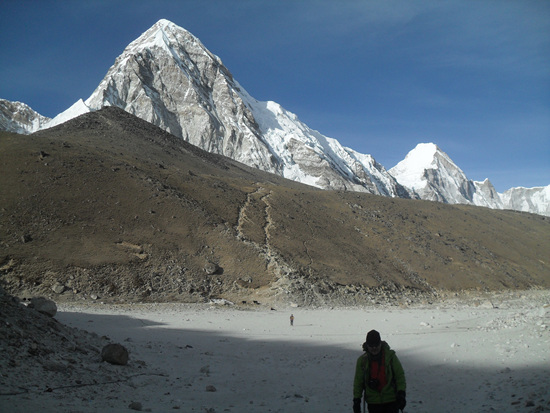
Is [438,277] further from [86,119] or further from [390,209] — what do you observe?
[86,119]

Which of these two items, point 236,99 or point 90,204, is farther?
point 236,99

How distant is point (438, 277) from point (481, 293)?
188 inches

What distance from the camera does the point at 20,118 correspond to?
16388 cm

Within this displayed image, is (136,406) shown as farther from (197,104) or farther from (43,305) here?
(197,104)

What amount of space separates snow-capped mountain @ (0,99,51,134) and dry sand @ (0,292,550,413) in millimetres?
165357

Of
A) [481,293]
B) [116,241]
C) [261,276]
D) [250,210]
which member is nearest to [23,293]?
[116,241]

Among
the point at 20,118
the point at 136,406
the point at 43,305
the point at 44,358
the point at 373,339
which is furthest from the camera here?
the point at 20,118

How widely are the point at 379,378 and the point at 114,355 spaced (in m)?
6.92

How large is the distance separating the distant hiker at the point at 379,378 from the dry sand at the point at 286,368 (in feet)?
11.0

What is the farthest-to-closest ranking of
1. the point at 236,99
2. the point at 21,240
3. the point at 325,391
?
the point at 236,99
the point at 21,240
the point at 325,391

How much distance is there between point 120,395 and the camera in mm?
8695

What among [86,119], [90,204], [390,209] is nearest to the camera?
[90,204]

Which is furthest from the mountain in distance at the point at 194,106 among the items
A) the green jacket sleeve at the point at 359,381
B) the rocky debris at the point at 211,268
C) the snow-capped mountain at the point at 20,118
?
the green jacket sleeve at the point at 359,381

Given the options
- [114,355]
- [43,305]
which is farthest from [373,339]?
[43,305]
